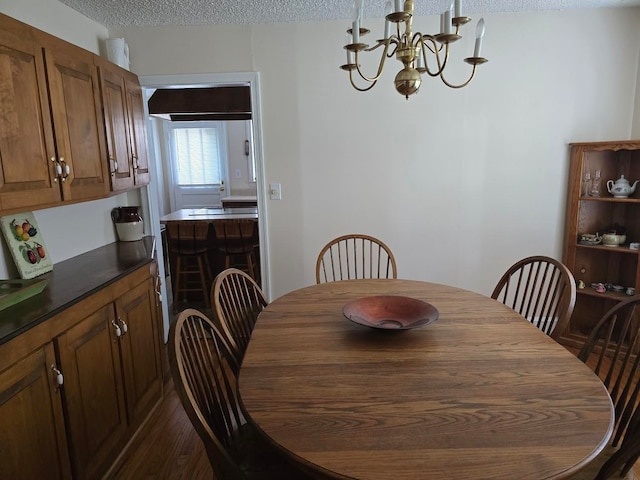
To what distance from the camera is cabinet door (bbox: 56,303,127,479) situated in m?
1.61

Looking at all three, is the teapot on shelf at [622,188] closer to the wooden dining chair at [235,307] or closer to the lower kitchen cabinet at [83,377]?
the wooden dining chair at [235,307]

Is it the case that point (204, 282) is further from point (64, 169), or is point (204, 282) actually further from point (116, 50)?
point (64, 169)

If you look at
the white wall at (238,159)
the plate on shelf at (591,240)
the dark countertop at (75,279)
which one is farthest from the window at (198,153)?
the plate on shelf at (591,240)

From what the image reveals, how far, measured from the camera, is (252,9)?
2680 mm

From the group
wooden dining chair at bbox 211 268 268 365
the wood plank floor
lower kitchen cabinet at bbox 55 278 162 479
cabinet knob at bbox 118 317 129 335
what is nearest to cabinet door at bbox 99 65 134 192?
lower kitchen cabinet at bbox 55 278 162 479

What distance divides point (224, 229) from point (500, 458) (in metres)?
3.36

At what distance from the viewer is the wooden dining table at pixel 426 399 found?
0.91m

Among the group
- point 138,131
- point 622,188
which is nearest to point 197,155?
point 138,131

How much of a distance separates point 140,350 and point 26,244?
75 centimetres

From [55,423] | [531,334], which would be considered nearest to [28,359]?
[55,423]

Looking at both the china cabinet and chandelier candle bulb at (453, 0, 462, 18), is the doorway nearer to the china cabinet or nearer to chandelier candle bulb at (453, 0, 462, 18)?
chandelier candle bulb at (453, 0, 462, 18)

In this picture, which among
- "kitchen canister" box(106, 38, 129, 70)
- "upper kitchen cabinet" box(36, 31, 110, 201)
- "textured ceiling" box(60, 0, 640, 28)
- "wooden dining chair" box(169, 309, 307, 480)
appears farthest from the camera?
"kitchen canister" box(106, 38, 129, 70)

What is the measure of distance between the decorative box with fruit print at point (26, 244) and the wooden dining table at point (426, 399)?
1.20 metres

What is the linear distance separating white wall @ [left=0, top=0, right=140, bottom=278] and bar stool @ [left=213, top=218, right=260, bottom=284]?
113 cm
